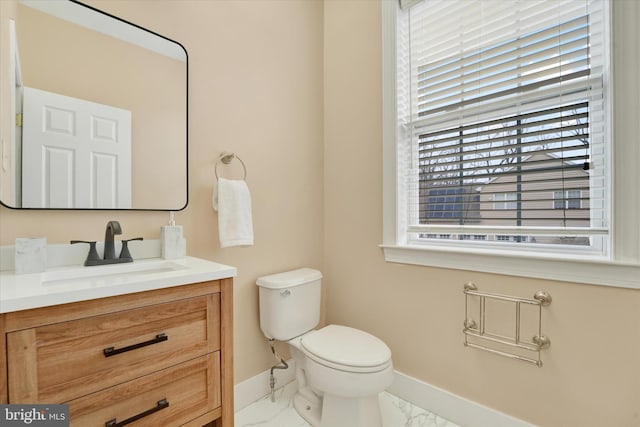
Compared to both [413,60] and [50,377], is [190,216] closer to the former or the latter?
[50,377]

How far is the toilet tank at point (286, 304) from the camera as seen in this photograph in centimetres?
167

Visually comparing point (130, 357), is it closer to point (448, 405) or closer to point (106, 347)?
point (106, 347)

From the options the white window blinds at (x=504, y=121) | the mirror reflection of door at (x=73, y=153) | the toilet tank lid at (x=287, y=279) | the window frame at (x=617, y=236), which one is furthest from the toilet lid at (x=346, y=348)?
the mirror reflection of door at (x=73, y=153)

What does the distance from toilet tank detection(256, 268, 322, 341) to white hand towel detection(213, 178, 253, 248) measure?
308mm

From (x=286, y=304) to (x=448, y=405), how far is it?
993 millimetres

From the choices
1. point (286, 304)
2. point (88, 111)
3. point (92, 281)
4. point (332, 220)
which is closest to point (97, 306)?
point (92, 281)

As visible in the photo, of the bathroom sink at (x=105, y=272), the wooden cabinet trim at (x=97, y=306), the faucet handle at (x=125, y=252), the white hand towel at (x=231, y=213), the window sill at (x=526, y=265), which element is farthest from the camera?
the white hand towel at (x=231, y=213)

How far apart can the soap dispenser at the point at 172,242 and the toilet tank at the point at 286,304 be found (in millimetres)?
503

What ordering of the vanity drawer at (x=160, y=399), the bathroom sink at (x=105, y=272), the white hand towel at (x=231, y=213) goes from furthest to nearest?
1. the white hand towel at (x=231, y=213)
2. the bathroom sink at (x=105, y=272)
3. the vanity drawer at (x=160, y=399)

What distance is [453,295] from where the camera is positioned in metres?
1.58

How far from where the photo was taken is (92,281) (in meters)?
→ 0.93

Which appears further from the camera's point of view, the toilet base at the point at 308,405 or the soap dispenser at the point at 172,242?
the toilet base at the point at 308,405

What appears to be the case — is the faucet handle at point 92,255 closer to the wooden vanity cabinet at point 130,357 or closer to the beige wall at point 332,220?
Answer: the beige wall at point 332,220

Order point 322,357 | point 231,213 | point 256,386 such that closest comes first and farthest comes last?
point 322,357 < point 231,213 < point 256,386
